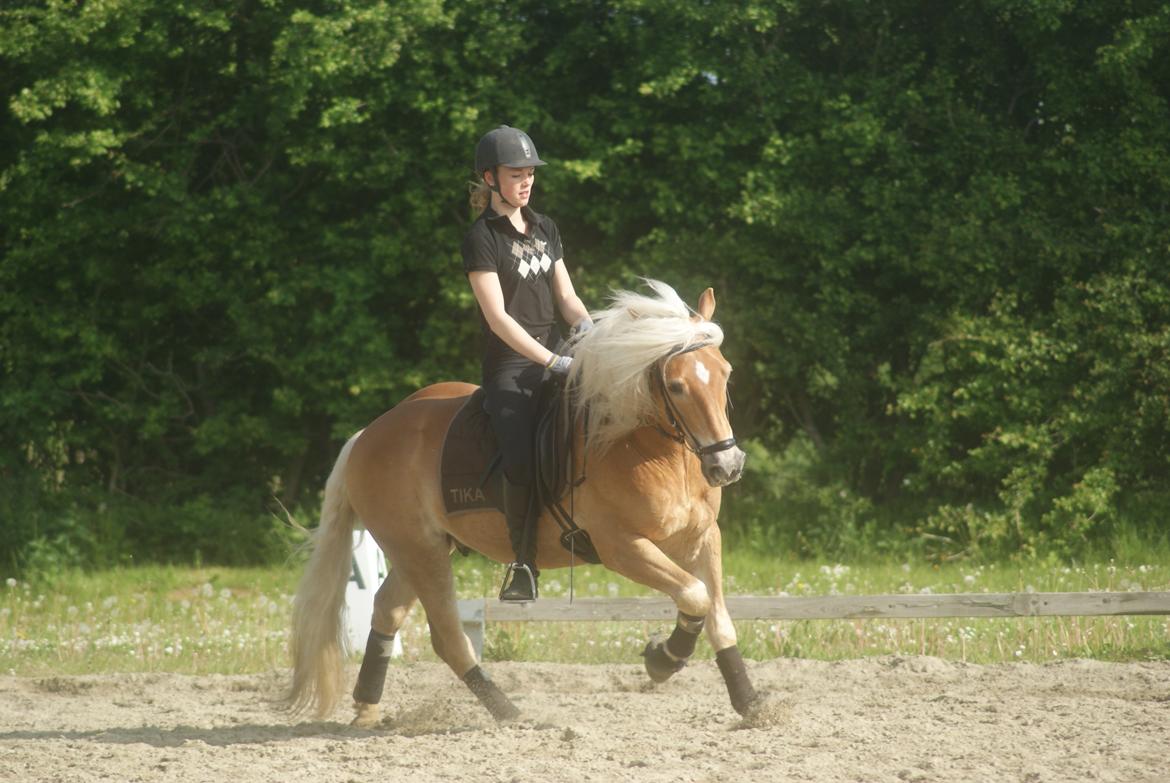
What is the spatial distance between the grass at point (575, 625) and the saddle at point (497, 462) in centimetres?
266

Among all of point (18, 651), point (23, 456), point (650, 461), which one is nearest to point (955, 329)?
point (650, 461)

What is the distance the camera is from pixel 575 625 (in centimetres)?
1009

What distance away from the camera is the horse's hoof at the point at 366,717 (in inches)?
282

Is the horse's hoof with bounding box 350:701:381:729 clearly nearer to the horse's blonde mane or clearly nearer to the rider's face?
the horse's blonde mane

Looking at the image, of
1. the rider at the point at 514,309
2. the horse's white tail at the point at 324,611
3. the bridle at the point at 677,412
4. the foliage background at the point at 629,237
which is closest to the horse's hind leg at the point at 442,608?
the horse's white tail at the point at 324,611

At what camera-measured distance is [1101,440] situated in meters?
12.9

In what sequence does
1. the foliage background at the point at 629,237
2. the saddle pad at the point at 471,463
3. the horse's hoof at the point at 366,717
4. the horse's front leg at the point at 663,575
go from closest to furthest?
the horse's front leg at the point at 663,575 → the saddle pad at the point at 471,463 → the horse's hoof at the point at 366,717 → the foliage background at the point at 629,237

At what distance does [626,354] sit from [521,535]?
43.9 inches

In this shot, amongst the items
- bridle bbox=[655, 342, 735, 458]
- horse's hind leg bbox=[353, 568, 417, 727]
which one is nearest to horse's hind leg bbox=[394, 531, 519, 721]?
horse's hind leg bbox=[353, 568, 417, 727]

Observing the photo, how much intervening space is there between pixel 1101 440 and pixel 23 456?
444 inches

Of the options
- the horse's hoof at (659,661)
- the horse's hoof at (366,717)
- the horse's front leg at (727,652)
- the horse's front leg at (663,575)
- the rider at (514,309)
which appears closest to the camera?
the horse's front leg at (663,575)

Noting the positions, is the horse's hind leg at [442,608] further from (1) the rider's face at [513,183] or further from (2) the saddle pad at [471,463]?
(1) the rider's face at [513,183]

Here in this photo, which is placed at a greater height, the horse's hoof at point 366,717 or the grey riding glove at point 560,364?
the grey riding glove at point 560,364

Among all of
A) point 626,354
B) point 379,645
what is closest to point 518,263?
point 626,354
